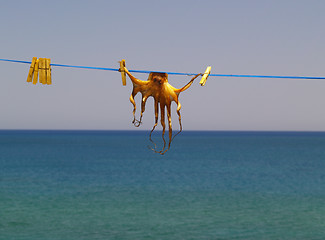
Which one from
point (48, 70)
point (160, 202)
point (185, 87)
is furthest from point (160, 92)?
point (160, 202)

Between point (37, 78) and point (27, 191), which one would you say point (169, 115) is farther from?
point (27, 191)

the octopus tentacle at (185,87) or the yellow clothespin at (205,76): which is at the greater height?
the yellow clothespin at (205,76)

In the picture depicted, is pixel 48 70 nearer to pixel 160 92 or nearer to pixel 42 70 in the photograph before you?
pixel 42 70

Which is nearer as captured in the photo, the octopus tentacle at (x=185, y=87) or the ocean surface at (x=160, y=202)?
the octopus tentacle at (x=185, y=87)

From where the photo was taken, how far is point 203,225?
48.4 metres

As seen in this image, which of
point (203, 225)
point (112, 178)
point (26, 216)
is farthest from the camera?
point (112, 178)

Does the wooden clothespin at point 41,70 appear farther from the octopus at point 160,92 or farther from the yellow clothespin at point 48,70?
the octopus at point 160,92

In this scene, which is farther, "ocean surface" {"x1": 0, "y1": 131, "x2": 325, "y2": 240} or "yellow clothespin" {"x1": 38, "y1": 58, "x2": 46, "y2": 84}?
"ocean surface" {"x1": 0, "y1": 131, "x2": 325, "y2": 240}

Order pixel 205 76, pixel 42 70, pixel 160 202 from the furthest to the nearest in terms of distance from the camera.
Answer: pixel 160 202
pixel 205 76
pixel 42 70

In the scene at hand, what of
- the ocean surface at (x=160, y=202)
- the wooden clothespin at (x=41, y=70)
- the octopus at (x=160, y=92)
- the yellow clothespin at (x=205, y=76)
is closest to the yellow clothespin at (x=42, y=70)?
the wooden clothespin at (x=41, y=70)

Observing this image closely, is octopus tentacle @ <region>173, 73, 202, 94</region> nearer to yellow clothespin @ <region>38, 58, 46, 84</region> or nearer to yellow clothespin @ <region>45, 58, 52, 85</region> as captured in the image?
yellow clothespin @ <region>45, 58, 52, 85</region>

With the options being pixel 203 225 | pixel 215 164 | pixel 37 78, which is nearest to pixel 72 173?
pixel 215 164

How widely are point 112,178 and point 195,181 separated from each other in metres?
15.9

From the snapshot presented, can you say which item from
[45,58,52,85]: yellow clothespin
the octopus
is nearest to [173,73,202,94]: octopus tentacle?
the octopus
